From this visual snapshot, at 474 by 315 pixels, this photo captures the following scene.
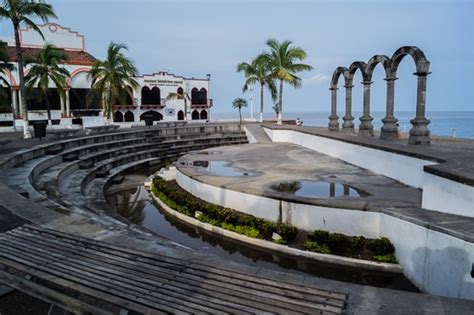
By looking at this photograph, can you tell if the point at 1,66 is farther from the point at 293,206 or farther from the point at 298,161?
the point at 293,206

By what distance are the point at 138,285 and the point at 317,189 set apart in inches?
321

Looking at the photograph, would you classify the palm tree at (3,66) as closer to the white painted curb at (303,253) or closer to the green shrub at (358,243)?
the white painted curb at (303,253)

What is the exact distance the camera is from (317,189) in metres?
11.4

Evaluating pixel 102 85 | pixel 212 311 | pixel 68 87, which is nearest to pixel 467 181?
pixel 212 311

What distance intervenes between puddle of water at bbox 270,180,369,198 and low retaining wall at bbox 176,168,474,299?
1.07m

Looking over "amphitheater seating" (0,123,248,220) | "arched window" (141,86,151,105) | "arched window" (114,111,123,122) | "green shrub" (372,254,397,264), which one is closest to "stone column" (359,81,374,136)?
"green shrub" (372,254,397,264)

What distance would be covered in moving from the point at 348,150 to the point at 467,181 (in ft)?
31.1

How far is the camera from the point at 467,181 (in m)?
7.06

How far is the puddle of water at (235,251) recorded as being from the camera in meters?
7.65

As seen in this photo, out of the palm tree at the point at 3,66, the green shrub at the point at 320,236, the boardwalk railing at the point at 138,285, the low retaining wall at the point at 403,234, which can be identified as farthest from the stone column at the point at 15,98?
the boardwalk railing at the point at 138,285

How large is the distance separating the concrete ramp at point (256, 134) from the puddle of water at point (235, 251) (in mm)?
15798

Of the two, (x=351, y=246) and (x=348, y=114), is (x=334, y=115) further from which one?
(x=351, y=246)

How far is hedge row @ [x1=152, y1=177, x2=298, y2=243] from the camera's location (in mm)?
9352

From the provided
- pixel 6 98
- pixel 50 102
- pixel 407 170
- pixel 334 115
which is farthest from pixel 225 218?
pixel 50 102
